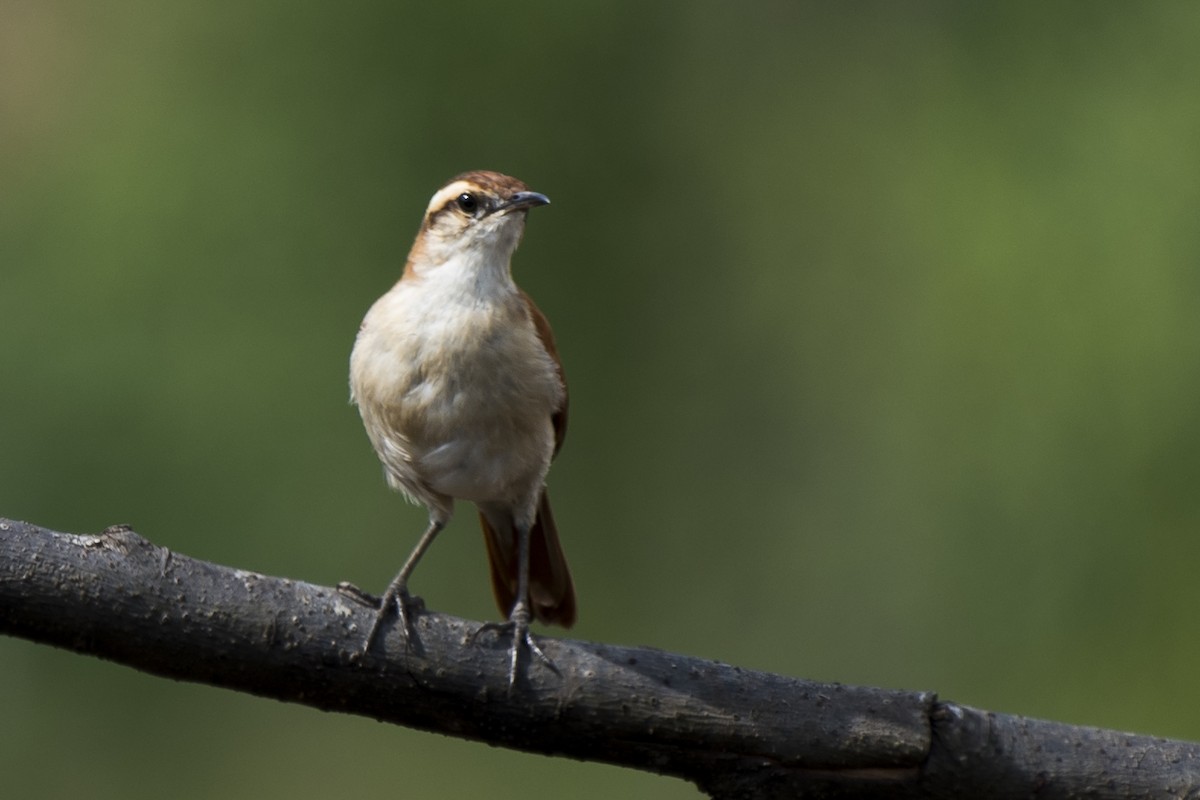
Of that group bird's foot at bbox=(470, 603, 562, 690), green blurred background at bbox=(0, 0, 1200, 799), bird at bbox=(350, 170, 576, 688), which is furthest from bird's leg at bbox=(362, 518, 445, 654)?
green blurred background at bbox=(0, 0, 1200, 799)

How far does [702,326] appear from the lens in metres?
8.62

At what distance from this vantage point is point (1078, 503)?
702 cm

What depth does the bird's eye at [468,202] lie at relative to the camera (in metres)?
5.15

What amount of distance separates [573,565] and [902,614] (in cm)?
195

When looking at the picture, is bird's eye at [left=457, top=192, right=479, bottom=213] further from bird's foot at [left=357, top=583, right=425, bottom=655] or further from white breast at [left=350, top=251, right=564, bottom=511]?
bird's foot at [left=357, top=583, right=425, bottom=655]

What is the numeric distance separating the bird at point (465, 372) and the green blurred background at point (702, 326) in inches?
94.0

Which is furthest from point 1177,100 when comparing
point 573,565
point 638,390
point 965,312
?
point 573,565

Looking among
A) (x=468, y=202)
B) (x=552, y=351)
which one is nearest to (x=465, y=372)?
(x=552, y=351)

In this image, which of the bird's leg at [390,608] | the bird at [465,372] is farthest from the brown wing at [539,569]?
the bird's leg at [390,608]

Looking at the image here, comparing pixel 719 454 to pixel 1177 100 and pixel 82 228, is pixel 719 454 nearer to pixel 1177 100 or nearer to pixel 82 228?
pixel 1177 100

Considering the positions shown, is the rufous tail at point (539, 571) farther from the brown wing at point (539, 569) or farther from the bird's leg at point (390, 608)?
the bird's leg at point (390, 608)

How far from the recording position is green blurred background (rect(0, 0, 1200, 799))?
22.9 ft

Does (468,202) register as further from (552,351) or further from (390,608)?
(390,608)

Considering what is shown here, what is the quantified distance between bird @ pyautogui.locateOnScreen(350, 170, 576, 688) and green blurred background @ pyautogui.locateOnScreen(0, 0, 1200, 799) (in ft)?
7.83
